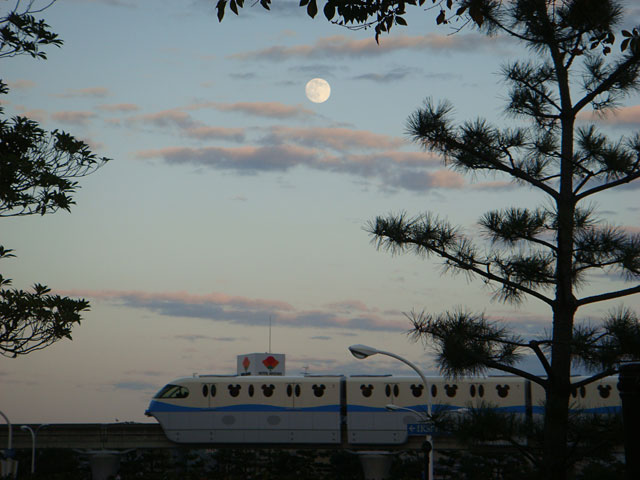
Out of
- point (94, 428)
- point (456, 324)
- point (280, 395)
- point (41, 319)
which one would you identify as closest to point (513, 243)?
point (456, 324)

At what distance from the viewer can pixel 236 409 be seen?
147 feet

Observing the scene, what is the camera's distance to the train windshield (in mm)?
45469

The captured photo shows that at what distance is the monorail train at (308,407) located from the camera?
43844 mm

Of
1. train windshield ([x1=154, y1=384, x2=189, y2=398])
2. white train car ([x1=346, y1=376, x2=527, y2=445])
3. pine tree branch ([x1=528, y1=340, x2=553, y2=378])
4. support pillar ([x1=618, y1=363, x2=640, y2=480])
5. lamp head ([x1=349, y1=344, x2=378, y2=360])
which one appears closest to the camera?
support pillar ([x1=618, y1=363, x2=640, y2=480])

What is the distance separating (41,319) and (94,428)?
35.5 meters

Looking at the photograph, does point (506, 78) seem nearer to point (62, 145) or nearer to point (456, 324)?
point (456, 324)

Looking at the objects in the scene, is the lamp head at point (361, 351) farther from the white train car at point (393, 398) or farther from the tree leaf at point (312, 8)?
the white train car at point (393, 398)

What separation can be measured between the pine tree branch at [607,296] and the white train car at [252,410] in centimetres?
3046

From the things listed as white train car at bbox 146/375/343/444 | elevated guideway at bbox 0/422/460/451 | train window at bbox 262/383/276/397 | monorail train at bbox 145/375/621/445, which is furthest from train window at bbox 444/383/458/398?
elevated guideway at bbox 0/422/460/451

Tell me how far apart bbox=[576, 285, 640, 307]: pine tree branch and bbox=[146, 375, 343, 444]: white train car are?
3046cm

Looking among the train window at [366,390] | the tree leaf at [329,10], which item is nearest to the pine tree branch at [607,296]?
the tree leaf at [329,10]

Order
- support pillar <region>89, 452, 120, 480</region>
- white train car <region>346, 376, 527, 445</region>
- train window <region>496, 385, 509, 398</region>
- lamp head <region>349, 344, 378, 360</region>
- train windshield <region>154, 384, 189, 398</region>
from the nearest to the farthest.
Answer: lamp head <region>349, 344, 378, 360</region> < train window <region>496, 385, 509, 398</region> < white train car <region>346, 376, 527, 445</region> < support pillar <region>89, 452, 120, 480</region> < train windshield <region>154, 384, 189, 398</region>

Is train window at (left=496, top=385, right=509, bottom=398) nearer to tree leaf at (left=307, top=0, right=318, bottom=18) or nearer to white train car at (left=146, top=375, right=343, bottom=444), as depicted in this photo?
white train car at (left=146, top=375, right=343, bottom=444)

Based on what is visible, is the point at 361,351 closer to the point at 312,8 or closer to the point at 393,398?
the point at 312,8
